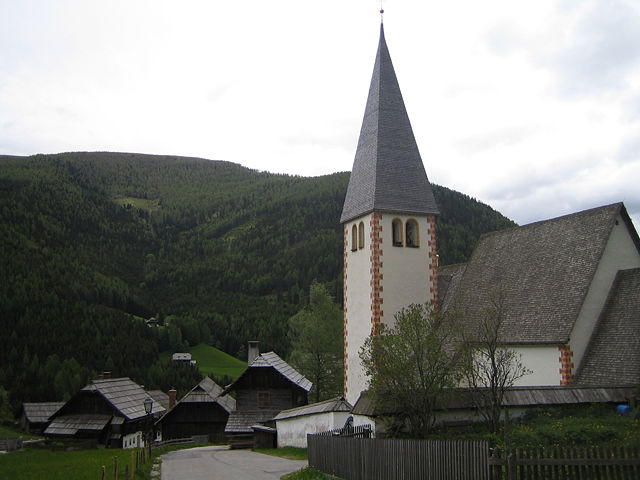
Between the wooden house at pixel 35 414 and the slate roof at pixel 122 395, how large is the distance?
19.9 meters

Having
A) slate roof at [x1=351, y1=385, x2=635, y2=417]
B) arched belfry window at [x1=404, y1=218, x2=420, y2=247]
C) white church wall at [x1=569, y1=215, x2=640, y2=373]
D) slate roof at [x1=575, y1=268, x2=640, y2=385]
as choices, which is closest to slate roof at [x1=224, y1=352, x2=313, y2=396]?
arched belfry window at [x1=404, y1=218, x2=420, y2=247]

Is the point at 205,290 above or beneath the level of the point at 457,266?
above

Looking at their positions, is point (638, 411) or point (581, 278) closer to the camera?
point (638, 411)

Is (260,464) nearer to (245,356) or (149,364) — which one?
(149,364)

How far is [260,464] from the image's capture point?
90.0 ft

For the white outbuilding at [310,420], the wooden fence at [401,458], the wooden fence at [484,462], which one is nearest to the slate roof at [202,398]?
the white outbuilding at [310,420]

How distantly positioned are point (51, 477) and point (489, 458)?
52.5ft

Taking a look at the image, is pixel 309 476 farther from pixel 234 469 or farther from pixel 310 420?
pixel 310 420

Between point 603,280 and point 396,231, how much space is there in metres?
10.4

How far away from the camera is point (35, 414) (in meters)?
76.8

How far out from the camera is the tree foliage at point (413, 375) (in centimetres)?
2103

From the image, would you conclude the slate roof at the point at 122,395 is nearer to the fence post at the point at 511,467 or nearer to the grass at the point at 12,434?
the grass at the point at 12,434

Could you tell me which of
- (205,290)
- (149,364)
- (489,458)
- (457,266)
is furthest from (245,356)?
(489,458)

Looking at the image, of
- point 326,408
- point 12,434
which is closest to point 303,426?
point 326,408
